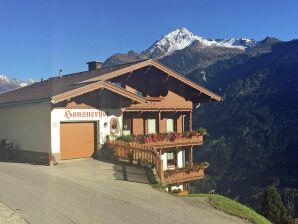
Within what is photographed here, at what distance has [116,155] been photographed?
25359 millimetres

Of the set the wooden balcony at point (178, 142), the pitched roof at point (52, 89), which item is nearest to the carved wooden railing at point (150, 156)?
the wooden balcony at point (178, 142)

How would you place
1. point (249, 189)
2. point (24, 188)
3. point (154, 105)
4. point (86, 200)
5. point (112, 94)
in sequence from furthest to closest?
point (249, 189) < point (154, 105) < point (112, 94) < point (24, 188) < point (86, 200)

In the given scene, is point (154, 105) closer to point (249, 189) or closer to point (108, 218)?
point (108, 218)

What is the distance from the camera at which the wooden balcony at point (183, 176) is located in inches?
950

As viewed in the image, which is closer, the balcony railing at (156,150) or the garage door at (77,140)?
the balcony railing at (156,150)

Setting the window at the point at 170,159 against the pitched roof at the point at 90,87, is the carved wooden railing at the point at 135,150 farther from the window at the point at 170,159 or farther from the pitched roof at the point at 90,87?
the window at the point at 170,159

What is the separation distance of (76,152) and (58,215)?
1302 cm

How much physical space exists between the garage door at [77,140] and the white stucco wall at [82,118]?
1.30 ft

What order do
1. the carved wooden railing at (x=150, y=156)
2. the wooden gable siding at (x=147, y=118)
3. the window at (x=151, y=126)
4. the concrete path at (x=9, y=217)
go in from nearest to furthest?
the concrete path at (x=9, y=217)
the carved wooden railing at (x=150, y=156)
the wooden gable siding at (x=147, y=118)
the window at (x=151, y=126)

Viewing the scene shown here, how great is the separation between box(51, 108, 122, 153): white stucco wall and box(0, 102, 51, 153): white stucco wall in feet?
0.84

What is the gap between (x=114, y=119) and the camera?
90.3 feet

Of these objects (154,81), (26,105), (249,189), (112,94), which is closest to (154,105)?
(154,81)

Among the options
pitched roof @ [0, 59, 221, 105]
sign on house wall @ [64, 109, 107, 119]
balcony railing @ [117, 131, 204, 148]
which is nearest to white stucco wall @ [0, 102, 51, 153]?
pitched roof @ [0, 59, 221, 105]

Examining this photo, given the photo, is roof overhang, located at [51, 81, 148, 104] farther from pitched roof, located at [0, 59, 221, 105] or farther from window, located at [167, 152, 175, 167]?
window, located at [167, 152, 175, 167]
